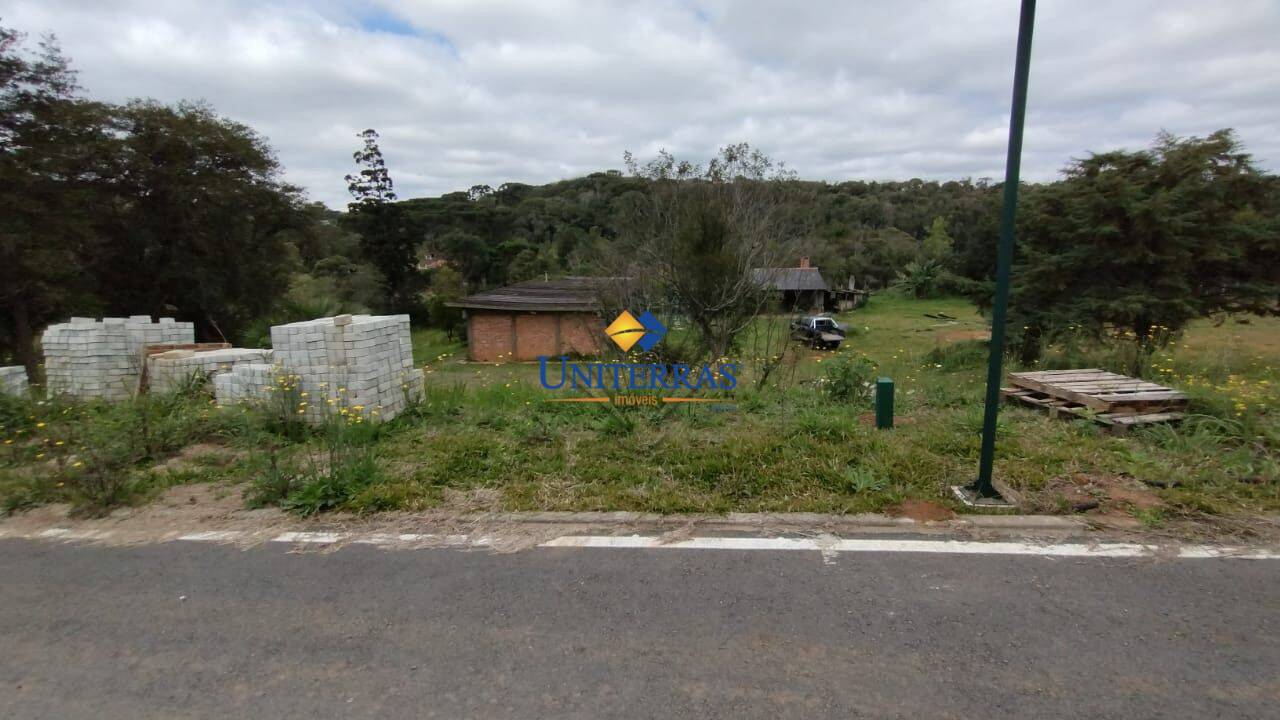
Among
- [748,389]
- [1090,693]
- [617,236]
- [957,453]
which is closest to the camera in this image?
[1090,693]

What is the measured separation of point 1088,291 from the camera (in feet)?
53.8

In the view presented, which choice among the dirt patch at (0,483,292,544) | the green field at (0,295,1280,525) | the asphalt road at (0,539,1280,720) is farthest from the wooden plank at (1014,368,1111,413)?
the dirt patch at (0,483,292,544)

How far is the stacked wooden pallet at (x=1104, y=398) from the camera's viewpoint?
17.8 ft

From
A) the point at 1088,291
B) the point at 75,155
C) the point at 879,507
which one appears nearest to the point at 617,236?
the point at 879,507

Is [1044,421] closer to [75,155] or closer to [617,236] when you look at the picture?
[617,236]

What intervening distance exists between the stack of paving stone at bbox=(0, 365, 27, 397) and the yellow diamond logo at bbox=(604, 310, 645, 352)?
23.7ft

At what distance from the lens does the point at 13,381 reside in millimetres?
7270

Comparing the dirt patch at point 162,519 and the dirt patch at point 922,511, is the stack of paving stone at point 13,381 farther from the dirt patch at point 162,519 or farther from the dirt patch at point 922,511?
the dirt patch at point 922,511

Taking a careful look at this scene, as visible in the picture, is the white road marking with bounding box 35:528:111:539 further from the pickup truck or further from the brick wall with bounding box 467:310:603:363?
the pickup truck

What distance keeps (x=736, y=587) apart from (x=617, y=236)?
11.5 m

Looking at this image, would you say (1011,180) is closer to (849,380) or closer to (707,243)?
(849,380)

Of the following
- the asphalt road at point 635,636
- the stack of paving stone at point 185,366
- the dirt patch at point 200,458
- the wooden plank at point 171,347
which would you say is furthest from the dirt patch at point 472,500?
the wooden plank at point 171,347

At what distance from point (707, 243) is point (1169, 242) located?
12.7 metres

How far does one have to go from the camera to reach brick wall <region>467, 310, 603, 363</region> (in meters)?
24.9
